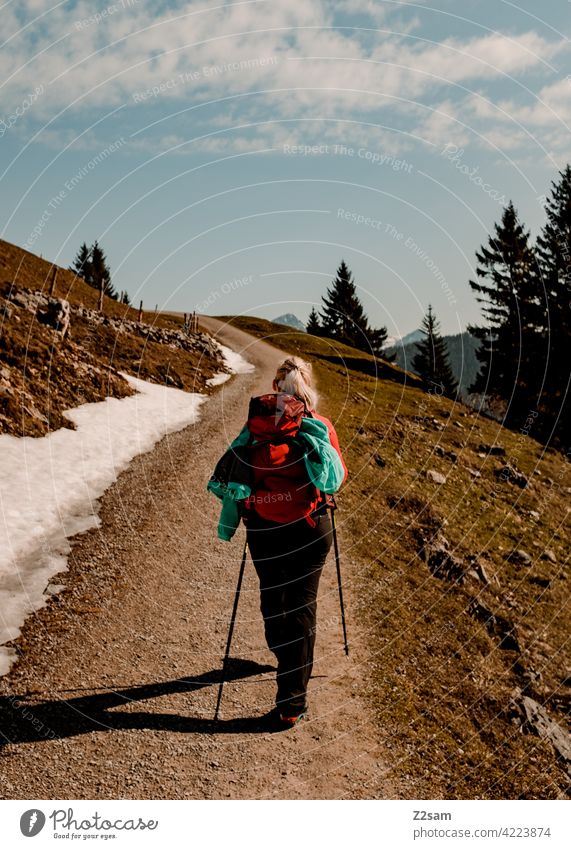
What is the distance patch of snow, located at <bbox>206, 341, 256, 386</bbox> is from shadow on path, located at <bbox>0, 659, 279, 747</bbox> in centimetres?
2330

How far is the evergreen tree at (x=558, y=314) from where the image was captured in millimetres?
39719

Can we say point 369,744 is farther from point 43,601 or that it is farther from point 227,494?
point 43,601

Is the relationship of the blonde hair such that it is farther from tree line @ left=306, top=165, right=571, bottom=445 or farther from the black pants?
tree line @ left=306, top=165, right=571, bottom=445

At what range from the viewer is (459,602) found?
10.8 metres

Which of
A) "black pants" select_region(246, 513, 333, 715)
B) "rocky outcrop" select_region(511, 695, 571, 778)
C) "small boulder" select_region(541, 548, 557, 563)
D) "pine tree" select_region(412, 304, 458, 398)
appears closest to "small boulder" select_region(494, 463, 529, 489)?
"small boulder" select_region(541, 548, 557, 563)

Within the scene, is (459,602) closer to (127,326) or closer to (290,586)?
(290,586)

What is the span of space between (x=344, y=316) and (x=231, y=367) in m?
40.1

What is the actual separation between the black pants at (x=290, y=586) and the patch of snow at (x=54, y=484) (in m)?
3.26

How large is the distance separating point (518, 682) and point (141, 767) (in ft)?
21.1

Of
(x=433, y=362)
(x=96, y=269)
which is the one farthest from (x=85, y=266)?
(x=433, y=362)

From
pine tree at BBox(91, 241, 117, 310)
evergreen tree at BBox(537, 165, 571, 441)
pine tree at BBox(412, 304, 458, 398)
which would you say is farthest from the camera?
pine tree at BBox(91, 241, 117, 310)

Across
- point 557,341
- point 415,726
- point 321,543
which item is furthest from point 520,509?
point 557,341

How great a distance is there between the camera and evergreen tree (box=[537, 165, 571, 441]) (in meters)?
39.7
